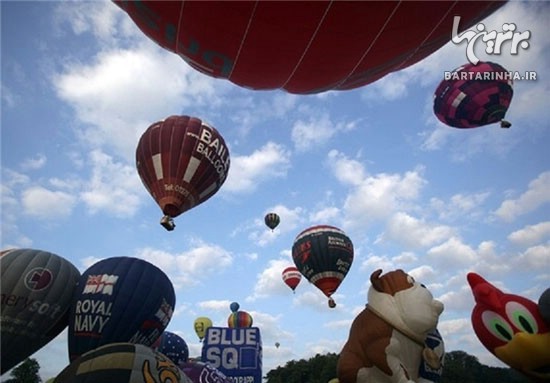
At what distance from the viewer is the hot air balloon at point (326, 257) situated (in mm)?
19219

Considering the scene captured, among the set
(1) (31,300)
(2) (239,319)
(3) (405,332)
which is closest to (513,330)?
(3) (405,332)

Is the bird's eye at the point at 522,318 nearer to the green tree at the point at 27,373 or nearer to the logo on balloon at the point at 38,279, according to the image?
the logo on balloon at the point at 38,279

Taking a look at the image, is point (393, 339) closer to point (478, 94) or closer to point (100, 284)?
point (100, 284)

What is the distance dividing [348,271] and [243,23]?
1593 centimetres

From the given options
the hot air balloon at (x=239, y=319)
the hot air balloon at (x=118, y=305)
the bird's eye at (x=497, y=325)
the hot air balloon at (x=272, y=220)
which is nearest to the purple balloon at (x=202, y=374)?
the hot air balloon at (x=118, y=305)

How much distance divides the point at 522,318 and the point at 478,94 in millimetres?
12470

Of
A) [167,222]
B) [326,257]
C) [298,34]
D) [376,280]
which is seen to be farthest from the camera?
[326,257]

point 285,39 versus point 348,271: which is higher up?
point 348,271

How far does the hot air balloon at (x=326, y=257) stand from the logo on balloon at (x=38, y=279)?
11.5 metres

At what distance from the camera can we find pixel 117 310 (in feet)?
34.2

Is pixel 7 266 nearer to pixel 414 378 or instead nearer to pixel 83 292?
pixel 83 292

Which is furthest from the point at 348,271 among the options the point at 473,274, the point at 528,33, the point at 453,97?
the point at 528,33

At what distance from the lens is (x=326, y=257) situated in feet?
63.0

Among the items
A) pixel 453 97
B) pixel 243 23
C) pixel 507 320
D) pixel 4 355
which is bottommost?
pixel 507 320
